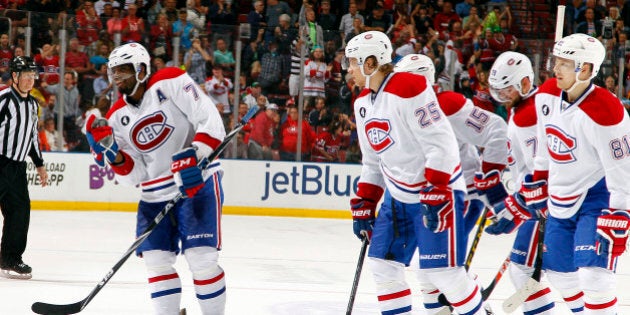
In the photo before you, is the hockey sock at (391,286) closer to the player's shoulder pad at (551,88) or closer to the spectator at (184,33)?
the player's shoulder pad at (551,88)

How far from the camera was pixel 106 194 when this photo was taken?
895 centimetres

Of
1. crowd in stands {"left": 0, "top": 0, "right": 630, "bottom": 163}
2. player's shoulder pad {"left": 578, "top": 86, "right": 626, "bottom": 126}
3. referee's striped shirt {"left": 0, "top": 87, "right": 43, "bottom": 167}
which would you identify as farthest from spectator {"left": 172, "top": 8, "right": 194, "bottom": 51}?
player's shoulder pad {"left": 578, "top": 86, "right": 626, "bottom": 126}

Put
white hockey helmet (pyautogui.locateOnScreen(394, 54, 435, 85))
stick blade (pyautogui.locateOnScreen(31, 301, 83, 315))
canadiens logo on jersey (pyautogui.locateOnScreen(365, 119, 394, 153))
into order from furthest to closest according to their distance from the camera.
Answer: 1. white hockey helmet (pyautogui.locateOnScreen(394, 54, 435, 85))
2. stick blade (pyautogui.locateOnScreen(31, 301, 83, 315))
3. canadiens logo on jersey (pyautogui.locateOnScreen(365, 119, 394, 153))

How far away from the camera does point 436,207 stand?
11.6 feet

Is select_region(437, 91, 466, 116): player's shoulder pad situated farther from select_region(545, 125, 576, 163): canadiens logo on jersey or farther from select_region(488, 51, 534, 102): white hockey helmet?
select_region(545, 125, 576, 163): canadiens logo on jersey

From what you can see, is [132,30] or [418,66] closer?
[418,66]

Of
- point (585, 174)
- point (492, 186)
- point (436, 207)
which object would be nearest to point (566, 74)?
point (585, 174)

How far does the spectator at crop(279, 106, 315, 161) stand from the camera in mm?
9156

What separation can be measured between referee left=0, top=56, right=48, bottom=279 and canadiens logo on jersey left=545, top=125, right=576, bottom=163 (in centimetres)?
327

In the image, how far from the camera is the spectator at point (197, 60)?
908 centimetres

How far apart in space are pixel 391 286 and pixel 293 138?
549 cm

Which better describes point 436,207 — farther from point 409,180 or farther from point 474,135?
point 474,135

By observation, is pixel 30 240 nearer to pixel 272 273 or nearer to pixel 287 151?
pixel 272 273

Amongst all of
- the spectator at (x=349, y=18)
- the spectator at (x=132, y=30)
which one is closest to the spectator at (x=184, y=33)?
the spectator at (x=132, y=30)
